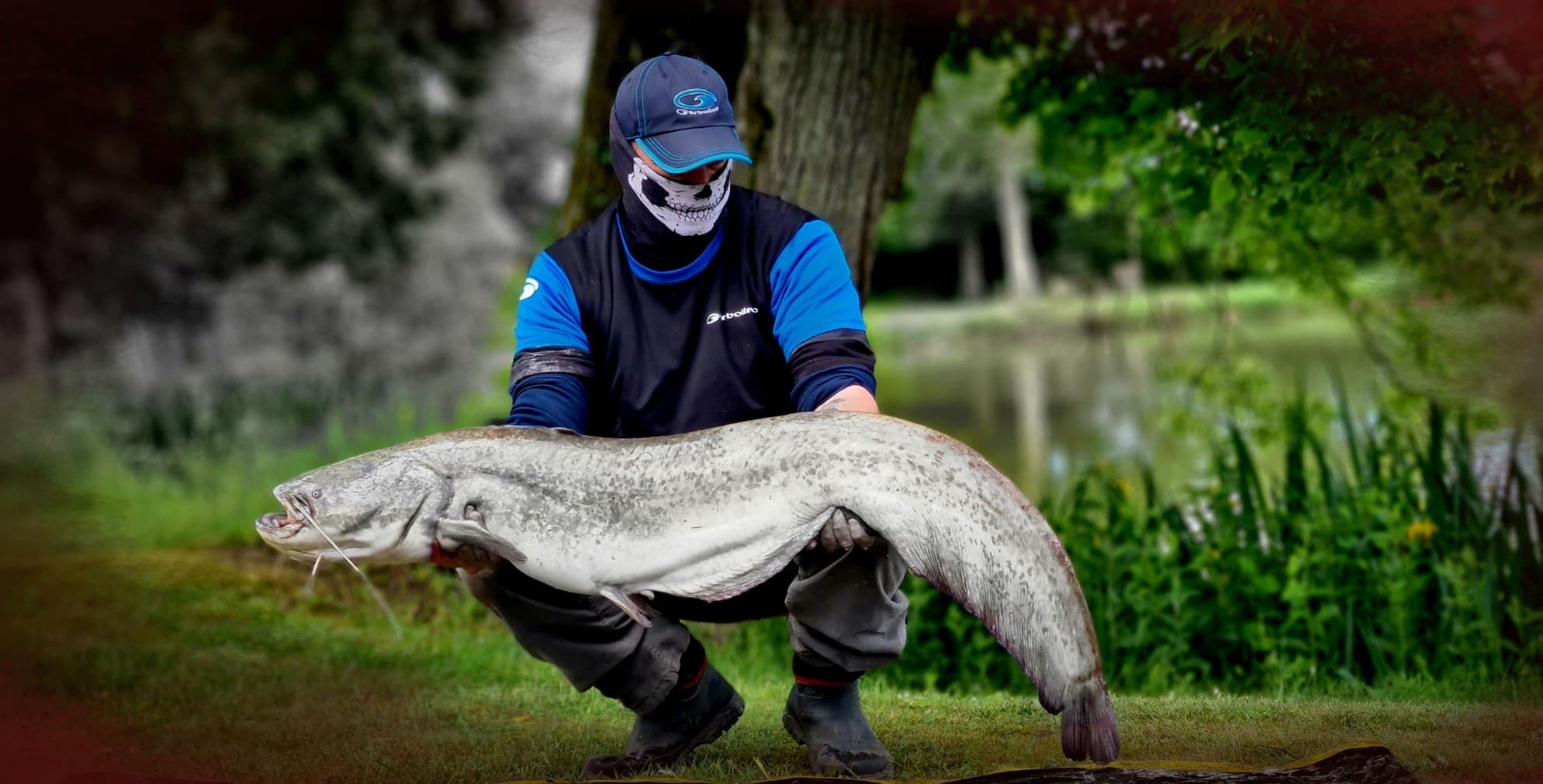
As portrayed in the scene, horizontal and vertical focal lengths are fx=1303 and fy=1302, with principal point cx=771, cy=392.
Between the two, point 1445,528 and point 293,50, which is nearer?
point 1445,528

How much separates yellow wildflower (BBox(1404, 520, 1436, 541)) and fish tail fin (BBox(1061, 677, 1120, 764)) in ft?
10.2

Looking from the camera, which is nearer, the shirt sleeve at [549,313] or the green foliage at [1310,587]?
the shirt sleeve at [549,313]

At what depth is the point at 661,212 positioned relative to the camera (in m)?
3.58

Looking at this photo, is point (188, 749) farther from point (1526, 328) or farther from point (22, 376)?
point (22, 376)

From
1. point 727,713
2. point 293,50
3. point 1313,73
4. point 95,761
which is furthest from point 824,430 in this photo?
point 293,50

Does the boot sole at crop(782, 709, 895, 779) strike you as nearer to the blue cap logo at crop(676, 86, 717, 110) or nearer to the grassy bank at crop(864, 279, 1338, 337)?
the blue cap logo at crop(676, 86, 717, 110)

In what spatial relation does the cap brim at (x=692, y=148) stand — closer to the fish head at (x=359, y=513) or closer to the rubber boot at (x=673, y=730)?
the fish head at (x=359, y=513)

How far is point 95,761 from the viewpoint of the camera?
423 centimetres

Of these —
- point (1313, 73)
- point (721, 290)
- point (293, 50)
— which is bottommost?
point (721, 290)

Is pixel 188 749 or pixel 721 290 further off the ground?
pixel 721 290

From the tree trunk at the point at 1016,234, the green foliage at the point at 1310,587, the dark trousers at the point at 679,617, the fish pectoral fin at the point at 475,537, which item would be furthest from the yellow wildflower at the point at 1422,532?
the tree trunk at the point at 1016,234

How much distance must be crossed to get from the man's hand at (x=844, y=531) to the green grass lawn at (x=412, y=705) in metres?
0.85

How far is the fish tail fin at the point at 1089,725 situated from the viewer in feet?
9.55

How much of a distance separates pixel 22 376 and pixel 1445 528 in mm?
12389
